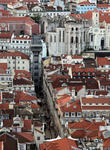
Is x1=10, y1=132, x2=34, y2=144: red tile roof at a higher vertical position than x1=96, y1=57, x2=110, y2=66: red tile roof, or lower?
higher

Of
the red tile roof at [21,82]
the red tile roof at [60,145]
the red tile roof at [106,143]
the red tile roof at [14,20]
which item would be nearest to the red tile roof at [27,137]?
the red tile roof at [60,145]

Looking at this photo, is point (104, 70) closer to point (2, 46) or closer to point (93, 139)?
point (2, 46)

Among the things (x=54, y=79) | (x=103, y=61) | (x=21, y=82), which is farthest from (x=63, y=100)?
(x=103, y=61)

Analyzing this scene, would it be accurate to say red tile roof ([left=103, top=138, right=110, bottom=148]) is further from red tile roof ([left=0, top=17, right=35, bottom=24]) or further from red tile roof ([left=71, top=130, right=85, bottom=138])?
red tile roof ([left=0, top=17, right=35, bottom=24])

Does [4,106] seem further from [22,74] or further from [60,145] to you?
[22,74]

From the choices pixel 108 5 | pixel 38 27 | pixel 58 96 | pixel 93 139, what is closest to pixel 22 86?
pixel 58 96

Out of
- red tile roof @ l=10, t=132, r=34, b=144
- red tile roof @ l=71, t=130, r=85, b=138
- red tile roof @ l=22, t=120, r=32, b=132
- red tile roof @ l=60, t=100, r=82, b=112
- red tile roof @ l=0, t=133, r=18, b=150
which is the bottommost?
red tile roof @ l=60, t=100, r=82, b=112

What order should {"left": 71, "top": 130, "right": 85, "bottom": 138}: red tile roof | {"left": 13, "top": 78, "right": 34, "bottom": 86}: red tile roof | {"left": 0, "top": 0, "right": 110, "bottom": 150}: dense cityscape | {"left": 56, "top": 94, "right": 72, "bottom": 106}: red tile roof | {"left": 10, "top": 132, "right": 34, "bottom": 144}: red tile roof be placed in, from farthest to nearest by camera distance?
1. {"left": 13, "top": 78, "right": 34, "bottom": 86}: red tile roof
2. {"left": 56, "top": 94, "right": 72, "bottom": 106}: red tile roof
3. {"left": 71, "top": 130, "right": 85, "bottom": 138}: red tile roof
4. {"left": 0, "top": 0, "right": 110, "bottom": 150}: dense cityscape
5. {"left": 10, "top": 132, "right": 34, "bottom": 144}: red tile roof

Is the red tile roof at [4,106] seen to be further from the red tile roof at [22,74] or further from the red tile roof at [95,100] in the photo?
the red tile roof at [22,74]

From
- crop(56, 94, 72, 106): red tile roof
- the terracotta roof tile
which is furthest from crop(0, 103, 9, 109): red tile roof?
A: the terracotta roof tile
